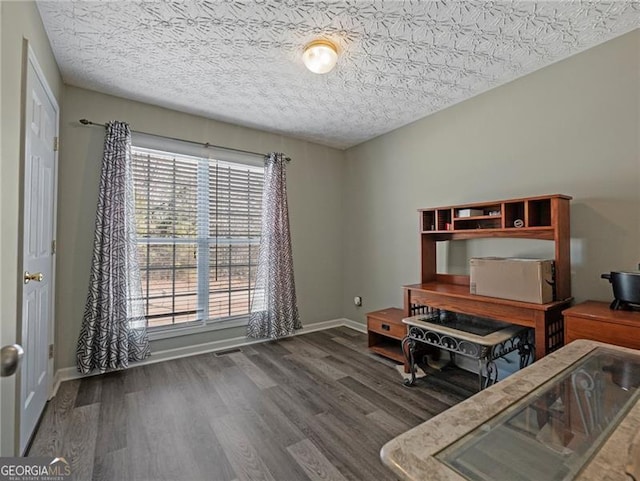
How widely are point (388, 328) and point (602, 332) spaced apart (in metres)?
1.74

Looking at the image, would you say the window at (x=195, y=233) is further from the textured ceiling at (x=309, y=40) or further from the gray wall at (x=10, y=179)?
the gray wall at (x=10, y=179)

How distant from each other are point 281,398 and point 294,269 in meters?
1.81

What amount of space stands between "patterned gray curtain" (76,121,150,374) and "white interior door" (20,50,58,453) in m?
0.28

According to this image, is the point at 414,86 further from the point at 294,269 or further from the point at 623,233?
the point at 294,269

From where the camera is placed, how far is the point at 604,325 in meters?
1.61

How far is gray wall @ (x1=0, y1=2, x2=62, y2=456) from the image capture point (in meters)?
1.30

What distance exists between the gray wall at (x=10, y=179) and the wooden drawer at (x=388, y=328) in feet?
8.78

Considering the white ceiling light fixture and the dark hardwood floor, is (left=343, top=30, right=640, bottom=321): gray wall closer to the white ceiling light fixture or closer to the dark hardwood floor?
the dark hardwood floor

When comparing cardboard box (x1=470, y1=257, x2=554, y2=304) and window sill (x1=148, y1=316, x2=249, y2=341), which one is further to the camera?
window sill (x1=148, y1=316, x2=249, y2=341)

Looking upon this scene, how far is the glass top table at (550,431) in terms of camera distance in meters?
0.64

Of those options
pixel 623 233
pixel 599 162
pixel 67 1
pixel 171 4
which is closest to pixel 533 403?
pixel 623 233

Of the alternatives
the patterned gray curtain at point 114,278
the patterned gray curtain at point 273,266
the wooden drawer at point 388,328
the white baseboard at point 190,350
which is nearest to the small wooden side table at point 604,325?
the wooden drawer at point 388,328

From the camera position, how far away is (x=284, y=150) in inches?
153

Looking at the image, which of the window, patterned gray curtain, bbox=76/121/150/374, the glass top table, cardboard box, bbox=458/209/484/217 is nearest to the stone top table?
the glass top table
